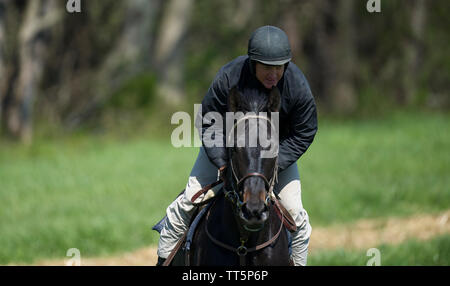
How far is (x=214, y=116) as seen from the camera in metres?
5.77

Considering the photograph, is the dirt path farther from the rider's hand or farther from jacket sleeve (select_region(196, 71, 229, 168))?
the rider's hand

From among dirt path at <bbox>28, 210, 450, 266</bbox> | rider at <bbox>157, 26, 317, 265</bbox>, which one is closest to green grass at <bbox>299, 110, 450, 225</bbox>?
dirt path at <bbox>28, 210, 450, 266</bbox>

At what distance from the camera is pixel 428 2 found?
37.6 metres

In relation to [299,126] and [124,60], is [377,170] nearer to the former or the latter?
[299,126]

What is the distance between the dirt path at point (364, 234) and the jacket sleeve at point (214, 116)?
16.9 feet

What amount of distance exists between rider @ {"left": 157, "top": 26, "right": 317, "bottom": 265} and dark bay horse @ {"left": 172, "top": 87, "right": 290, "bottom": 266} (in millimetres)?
254

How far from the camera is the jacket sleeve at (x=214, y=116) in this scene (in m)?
5.55

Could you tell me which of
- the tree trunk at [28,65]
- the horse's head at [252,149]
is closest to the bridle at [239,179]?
the horse's head at [252,149]

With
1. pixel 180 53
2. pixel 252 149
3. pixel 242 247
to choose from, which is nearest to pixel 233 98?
pixel 252 149

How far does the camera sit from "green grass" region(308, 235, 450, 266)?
362 inches

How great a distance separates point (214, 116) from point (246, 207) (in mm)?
1213

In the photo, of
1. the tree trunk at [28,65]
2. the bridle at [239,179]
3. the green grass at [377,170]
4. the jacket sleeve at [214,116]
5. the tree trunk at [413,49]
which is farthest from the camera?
the tree trunk at [413,49]

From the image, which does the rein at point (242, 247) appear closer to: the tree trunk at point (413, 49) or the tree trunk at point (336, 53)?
the tree trunk at point (336, 53)

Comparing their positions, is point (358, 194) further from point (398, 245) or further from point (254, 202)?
point (254, 202)
